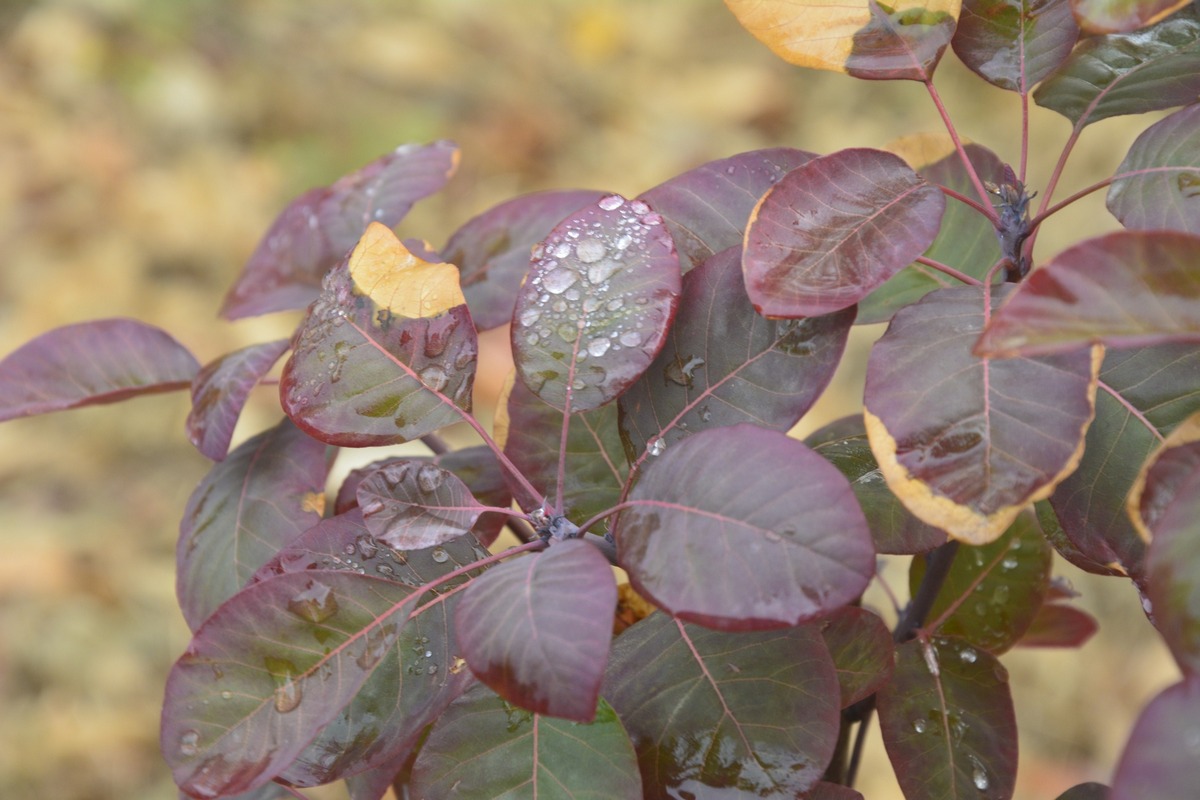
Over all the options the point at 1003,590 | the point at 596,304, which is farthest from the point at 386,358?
the point at 1003,590

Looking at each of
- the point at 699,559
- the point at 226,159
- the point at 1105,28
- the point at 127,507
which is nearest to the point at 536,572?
the point at 699,559

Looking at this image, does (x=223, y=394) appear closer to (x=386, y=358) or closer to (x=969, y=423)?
(x=386, y=358)

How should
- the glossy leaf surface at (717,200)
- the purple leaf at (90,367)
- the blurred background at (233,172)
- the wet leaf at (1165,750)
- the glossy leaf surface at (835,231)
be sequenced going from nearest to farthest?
the wet leaf at (1165,750) < the glossy leaf surface at (835,231) < the glossy leaf surface at (717,200) < the purple leaf at (90,367) < the blurred background at (233,172)

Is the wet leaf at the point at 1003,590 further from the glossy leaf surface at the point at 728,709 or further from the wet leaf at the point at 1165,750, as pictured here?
the wet leaf at the point at 1165,750

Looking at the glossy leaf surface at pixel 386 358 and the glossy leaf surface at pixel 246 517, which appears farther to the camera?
the glossy leaf surface at pixel 246 517

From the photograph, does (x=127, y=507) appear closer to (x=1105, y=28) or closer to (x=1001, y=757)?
(x=1001, y=757)

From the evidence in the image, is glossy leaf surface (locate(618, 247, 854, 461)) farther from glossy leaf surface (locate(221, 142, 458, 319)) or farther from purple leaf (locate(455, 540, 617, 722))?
glossy leaf surface (locate(221, 142, 458, 319))

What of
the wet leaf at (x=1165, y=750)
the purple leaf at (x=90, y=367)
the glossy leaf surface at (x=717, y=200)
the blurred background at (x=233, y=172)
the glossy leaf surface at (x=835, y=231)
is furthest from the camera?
the blurred background at (x=233, y=172)

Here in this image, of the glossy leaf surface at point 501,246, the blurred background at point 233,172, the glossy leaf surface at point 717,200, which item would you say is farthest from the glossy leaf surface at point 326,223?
the blurred background at point 233,172
